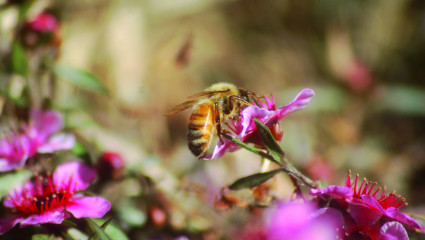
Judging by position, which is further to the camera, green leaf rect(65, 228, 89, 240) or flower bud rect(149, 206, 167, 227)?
flower bud rect(149, 206, 167, 227)

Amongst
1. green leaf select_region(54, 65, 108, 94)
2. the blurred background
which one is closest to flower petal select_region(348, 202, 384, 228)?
the blurred background

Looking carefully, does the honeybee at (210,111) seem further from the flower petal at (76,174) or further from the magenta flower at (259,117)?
the flower petal at (76,174)

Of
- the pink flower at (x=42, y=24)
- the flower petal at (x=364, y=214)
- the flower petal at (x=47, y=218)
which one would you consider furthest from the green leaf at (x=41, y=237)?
the pink flower at (x=42, y=24)

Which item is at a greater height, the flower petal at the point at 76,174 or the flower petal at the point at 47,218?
the flower petal at the point at 76,174

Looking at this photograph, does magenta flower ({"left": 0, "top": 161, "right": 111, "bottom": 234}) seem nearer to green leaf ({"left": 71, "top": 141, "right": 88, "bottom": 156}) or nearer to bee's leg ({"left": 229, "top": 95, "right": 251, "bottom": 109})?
green leaf ({"left": 71, "top": 141, "right": 88, "bottom": 156})

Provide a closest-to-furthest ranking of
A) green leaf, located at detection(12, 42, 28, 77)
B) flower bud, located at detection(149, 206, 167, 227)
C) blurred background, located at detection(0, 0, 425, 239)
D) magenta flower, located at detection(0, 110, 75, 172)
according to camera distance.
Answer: magenta flower, located at detection(0, 110, 75, 172) < flower bud, located at detection(149, 206, 167, 227) < green leaf, located at detection(12, 42, 28, 77) < blurred background, located at detection(0, 0, 425, 239)

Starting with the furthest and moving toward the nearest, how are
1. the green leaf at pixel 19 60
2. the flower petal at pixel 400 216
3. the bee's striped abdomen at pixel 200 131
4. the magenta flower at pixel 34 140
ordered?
the green leaf at pixel 19 60
the magenta flower at pixel 34 140
the bee's striped abdomen at pixel 200 131
the flower petal at pixel 400 216

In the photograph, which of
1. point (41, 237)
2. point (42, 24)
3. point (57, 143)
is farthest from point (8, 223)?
point (42, 24)
